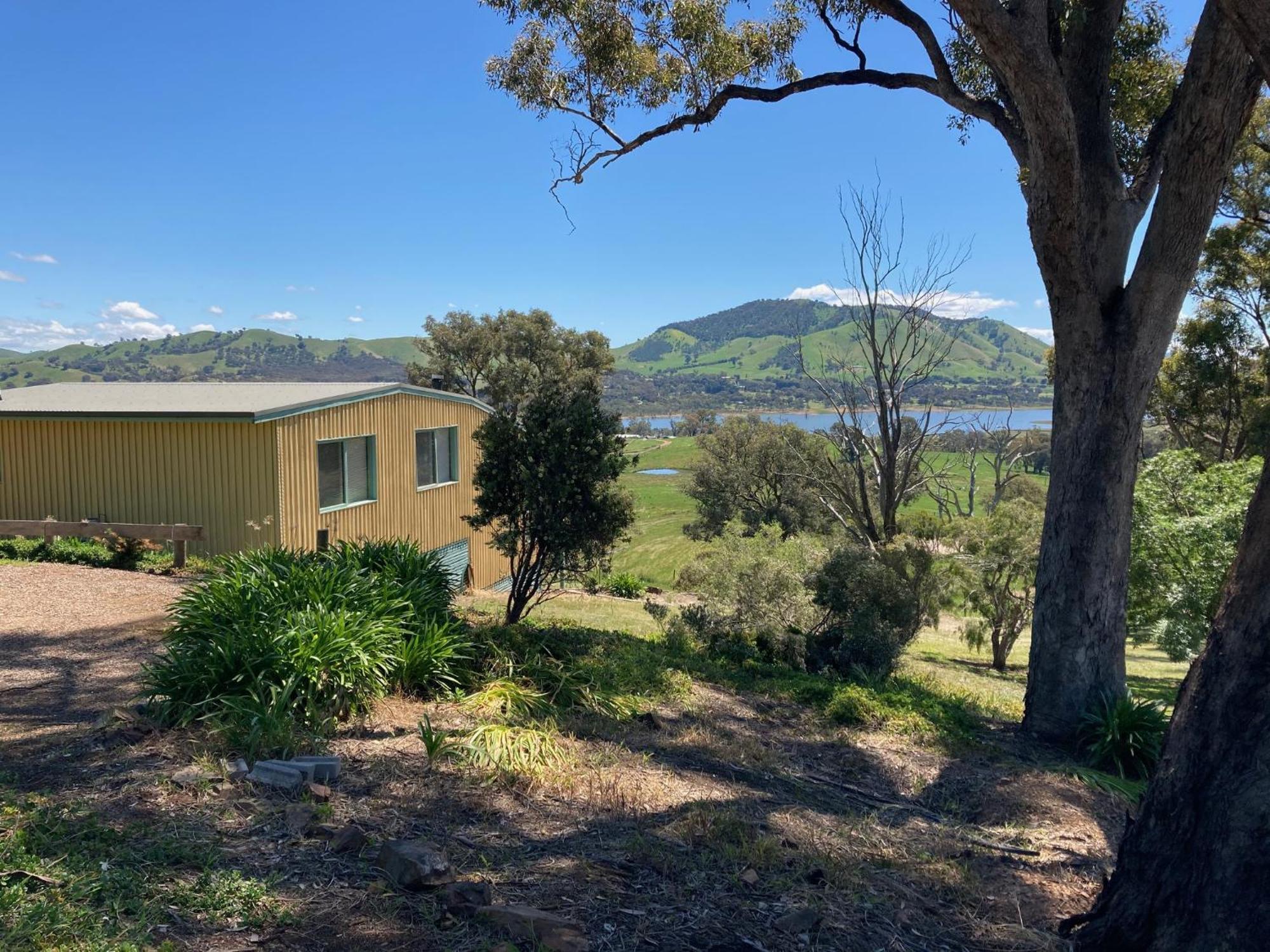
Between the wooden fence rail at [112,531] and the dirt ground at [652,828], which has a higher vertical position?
the wooden fence rail at [112,531]

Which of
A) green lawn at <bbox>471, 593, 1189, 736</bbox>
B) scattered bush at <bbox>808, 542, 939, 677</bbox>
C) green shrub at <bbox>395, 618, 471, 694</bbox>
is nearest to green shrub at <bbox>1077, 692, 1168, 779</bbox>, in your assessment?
green lawn at <bbox>471, 593, 1189, 736</bbox>

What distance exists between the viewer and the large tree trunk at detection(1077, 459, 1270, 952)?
325cm

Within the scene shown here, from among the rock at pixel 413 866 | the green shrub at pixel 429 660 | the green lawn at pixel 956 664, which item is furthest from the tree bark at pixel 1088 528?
the rock at pixel 413 866

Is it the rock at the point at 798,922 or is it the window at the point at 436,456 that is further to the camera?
the window at the point at 436,456

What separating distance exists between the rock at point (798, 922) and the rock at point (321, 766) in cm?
260

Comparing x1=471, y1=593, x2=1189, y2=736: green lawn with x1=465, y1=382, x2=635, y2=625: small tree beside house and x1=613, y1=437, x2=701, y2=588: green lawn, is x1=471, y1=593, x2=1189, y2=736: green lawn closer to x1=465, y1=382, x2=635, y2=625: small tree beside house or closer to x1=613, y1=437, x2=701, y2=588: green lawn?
x1=465, y1=382, x2=635, y2=625: small tree beside house

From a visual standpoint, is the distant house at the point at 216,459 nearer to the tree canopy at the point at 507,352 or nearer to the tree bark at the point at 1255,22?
the tree bark at the point at 1255,22

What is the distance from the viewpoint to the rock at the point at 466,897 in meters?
3.41

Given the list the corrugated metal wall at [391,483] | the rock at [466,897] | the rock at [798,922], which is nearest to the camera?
the rock at [466,897]

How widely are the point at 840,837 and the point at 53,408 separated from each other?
1631 cm

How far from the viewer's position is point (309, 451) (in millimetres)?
15719

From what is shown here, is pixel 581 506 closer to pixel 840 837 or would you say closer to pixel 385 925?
pixel 840 837

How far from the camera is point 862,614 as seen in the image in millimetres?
10625

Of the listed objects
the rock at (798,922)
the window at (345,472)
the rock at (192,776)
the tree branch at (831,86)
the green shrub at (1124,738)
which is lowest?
the green shrub at (1124,738)
